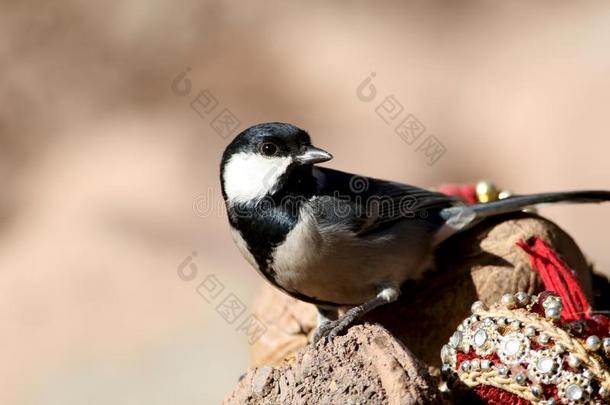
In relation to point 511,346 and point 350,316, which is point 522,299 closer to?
point 511,346

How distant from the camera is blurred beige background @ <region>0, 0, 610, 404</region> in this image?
413 cm

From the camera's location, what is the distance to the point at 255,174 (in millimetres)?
2102

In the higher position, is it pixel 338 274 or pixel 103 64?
pixel 103 64

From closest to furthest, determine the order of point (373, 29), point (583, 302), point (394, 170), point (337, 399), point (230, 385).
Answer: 1. point (337, 399)
2. point (583, 302)
3. point (230, 385)
4. point (394, 170)
5. point (373, 29)

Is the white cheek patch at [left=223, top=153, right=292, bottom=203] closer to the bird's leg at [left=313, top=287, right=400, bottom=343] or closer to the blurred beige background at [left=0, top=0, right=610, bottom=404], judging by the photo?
the bird's leg at [left=313, top=287, right=400, bottom=343]

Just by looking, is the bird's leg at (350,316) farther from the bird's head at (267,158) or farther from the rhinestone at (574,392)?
the rhinestone at (574,392)

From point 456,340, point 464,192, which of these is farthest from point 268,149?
point 464,192

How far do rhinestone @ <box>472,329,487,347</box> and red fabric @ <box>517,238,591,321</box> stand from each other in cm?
32

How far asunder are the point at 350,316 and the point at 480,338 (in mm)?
363

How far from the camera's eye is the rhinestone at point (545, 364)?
5.16ft

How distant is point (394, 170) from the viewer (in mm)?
4539

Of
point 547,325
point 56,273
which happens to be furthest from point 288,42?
point 547,325

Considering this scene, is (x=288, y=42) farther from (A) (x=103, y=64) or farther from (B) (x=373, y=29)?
(A) (x=103, y=64)

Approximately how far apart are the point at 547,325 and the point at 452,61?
3378mm
